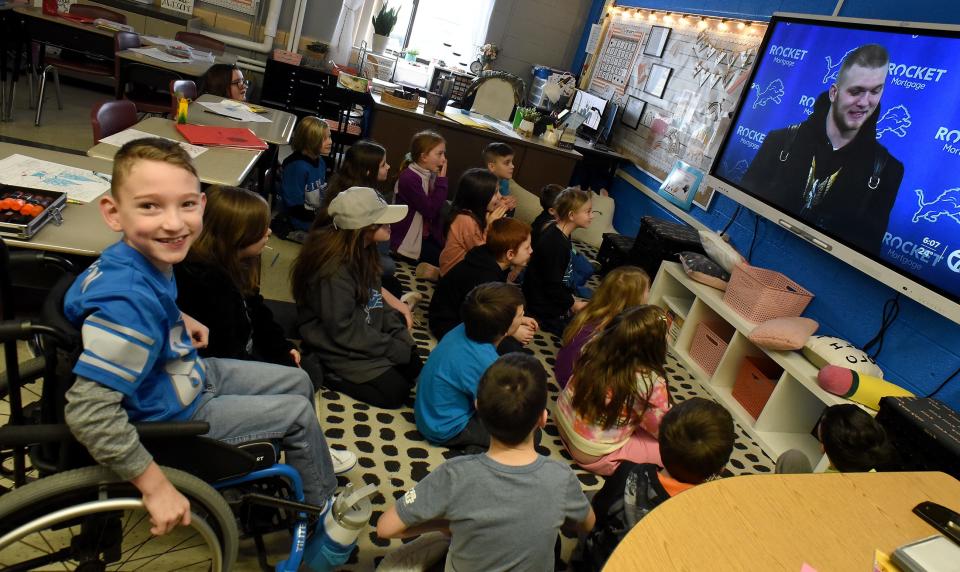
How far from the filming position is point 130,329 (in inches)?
45.1

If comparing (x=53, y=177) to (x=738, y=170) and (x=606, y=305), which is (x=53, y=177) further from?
(x=738, y=170)

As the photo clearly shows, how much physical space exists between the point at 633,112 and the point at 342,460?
4642 millimetres

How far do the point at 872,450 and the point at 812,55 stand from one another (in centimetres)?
240

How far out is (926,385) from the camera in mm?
2816

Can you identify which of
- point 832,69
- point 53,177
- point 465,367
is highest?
point 832,69

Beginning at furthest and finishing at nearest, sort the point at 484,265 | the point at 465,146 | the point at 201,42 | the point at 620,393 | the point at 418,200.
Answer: the point at 201,42, the point at 465,146, the point at 418,200, the point at 484,265, the point at 620,393

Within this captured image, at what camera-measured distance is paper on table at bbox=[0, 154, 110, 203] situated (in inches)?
77.6

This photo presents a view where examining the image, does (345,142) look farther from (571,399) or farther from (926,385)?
(926,385)

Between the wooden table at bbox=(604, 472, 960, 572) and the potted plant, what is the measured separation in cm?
639

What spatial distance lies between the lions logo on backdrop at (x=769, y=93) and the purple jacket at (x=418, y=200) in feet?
6.50

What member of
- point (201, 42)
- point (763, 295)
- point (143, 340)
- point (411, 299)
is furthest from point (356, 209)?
point (201, 42)

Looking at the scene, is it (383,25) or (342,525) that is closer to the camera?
(342,525)

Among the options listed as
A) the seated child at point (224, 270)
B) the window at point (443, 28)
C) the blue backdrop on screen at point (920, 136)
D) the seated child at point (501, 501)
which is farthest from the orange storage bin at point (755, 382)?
the window at point (443, 28)

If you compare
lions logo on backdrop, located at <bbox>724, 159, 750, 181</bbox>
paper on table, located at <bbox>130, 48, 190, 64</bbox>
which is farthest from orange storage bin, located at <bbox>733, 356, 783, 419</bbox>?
paper on table, located at <bbox>130, 48, 190, 64</bbox>
